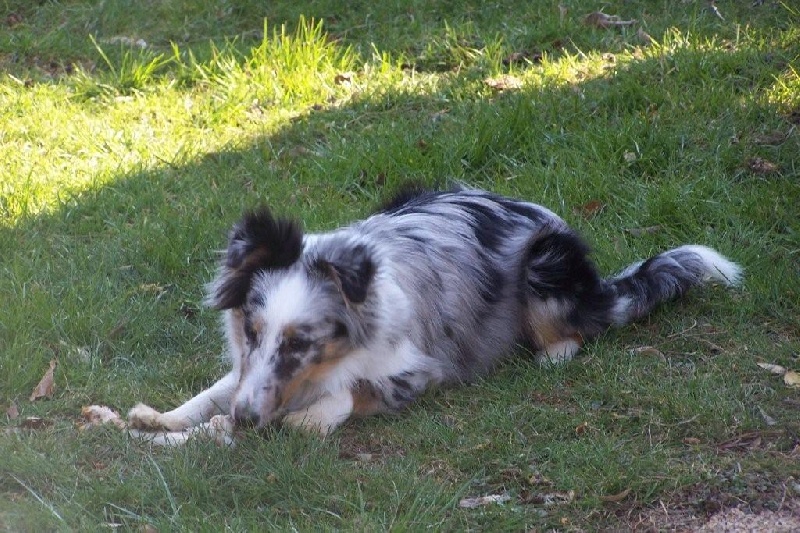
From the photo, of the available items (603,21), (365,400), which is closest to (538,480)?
(365,400)

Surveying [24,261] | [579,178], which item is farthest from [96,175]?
[579,178]

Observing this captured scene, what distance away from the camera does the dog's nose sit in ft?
14.2

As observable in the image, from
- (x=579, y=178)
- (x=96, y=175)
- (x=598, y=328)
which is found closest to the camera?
(x=598, y=328)

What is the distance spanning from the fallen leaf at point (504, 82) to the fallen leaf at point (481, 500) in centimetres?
430

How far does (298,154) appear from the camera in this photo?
7445mm

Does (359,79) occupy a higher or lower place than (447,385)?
higher

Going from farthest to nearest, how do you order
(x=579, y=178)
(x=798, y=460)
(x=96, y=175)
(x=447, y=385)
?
(x=96, y=175), (x=579, y=178), (x=447, y=385), (x=798, y=460)

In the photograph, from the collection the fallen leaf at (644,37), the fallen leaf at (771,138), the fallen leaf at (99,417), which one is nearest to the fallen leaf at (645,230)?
the fallen leaf at (771,138)

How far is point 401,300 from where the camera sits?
15.8ft

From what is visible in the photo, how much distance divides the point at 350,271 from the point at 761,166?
3.22m

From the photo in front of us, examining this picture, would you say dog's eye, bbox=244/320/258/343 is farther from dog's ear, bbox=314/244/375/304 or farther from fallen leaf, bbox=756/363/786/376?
fallen leaf, bbox=756/363/786/376

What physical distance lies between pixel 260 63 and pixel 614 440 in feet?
16.3

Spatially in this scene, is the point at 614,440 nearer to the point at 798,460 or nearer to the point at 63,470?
→ the point at 798,460

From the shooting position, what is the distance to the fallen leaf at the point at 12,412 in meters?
4.78
